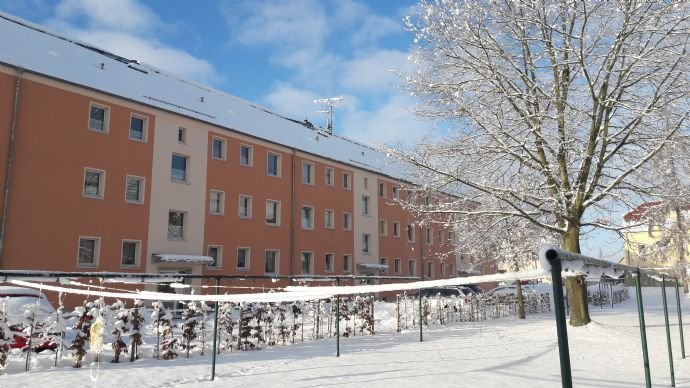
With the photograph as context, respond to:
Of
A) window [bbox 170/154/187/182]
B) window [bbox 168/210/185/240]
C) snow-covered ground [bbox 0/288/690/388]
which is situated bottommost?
snow-covered ground [bbox 0/288/690/388]

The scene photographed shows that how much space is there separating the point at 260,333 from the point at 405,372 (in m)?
4.23

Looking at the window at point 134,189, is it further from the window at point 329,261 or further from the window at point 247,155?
the window at point 329,261

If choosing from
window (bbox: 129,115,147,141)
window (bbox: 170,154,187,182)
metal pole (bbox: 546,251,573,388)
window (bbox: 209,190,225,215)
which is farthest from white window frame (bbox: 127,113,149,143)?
metal pole (bbox: 546,251,573,388)

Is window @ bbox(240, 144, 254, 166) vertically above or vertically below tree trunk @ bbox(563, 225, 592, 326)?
above

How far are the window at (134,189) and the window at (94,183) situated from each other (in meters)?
1.09

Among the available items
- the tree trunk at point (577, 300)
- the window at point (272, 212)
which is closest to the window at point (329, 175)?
the window at point (272, 212)

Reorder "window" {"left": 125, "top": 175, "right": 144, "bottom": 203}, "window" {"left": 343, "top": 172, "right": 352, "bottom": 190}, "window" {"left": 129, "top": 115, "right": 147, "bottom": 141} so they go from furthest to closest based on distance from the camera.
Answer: "window" {"left": 343, "top": 172, "right": 352, "bottom": 190}, "window" {"left": 129, "top": 115, "right": 147, "bottom": 141}, "window" {"left": 125, "top": 175, "right": 144, "bottom": 203}

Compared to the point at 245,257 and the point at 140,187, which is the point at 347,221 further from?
the point at 140,187

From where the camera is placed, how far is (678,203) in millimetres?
14484

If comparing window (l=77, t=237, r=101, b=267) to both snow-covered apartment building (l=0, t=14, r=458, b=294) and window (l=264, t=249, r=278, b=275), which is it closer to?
snow-covered apartment building (l=0, t=14, r=458, b=294)

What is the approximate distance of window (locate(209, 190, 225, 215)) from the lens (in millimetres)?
27391

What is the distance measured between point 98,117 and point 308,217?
563 inches

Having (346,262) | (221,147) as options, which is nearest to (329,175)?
A: (346,262)

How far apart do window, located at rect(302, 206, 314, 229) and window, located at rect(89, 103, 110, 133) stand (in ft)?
43.6
